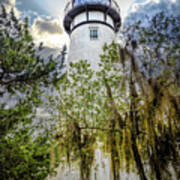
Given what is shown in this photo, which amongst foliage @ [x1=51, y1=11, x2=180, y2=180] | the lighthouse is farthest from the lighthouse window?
foliage @ [x1=51, y1=11, x2=180, y2=180]

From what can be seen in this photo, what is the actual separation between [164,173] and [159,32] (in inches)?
212

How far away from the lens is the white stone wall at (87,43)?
1508cm

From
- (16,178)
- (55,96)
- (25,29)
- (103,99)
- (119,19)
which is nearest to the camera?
(16,178)

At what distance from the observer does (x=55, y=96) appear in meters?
10.9

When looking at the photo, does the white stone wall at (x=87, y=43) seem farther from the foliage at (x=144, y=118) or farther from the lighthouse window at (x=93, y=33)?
the foliage at (x=144, y=118)

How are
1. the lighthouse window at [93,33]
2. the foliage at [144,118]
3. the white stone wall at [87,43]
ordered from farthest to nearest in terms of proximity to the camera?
the lighthouse window at [93,33]
the white stone wall at [87,43]
the foliage at [144,118]

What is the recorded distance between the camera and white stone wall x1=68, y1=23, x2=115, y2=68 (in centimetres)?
1508

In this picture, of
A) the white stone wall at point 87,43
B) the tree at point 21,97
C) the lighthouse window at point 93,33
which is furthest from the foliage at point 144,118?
the lighthouse window at point 93,33

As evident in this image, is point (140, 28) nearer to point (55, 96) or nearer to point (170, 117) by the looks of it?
point (170, 117)

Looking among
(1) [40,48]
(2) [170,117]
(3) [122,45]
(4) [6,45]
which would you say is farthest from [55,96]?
(2) [170,117]

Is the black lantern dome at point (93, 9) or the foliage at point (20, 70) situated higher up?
the black lantern dome at point (93, 9)

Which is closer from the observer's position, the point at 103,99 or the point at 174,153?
the point at 174,153

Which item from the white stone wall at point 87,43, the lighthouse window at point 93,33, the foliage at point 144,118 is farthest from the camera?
the lighthouse window at point 93,33

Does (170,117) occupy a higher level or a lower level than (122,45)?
lower
